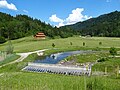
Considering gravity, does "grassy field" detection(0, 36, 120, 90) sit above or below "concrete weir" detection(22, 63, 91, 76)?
above

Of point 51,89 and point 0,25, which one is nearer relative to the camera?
point 51,89

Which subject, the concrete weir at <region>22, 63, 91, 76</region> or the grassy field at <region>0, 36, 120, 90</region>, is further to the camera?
the concrete weir at <region>22, 63, 91, 76</region>

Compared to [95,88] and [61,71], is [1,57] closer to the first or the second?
[61,71]

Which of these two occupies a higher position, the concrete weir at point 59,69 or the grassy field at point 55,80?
the grassy field at point 55,80

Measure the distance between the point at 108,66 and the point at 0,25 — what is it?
9736 cm

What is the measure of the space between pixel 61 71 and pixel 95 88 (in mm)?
19505

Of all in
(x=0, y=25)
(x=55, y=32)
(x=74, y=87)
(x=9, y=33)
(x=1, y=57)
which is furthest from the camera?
(x=55, y=32)

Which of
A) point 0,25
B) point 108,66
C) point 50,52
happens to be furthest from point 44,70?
point 0,25

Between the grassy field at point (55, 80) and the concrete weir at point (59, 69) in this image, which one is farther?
the concrete weir at point (59, 69)

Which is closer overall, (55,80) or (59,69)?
(55,80)

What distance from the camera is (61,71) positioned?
41.5 m

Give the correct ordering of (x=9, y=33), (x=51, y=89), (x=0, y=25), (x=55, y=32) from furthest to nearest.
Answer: (x=55, y=32)
(x=0, y=25)
(x=9, y=33)
(x=51, y=89)

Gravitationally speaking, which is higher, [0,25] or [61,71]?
[0,25]

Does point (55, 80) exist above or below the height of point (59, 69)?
above
